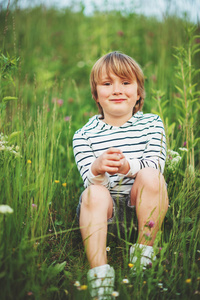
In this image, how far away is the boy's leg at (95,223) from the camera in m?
1.40

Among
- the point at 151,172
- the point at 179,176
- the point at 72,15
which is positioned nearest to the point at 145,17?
the point at 72,15

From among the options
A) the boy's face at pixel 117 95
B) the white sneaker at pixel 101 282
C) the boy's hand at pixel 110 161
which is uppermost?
A: the boy's face at pixel 117 95

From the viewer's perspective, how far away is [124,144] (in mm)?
1791

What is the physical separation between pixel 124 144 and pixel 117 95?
0.28 meters

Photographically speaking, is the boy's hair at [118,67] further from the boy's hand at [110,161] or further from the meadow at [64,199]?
the boy's hand at [110,161]

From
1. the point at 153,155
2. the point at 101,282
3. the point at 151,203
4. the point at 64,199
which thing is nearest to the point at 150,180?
the point at 151,203

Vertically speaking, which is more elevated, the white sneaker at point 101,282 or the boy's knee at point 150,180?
the boy's knee at point 150,180

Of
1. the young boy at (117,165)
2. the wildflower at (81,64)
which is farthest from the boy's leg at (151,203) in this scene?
the wildflower at (81,64)

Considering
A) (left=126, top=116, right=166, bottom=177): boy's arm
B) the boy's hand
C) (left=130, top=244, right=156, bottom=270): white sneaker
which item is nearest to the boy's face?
(left=126, top=116, right=166, bottom=177): boy's arm

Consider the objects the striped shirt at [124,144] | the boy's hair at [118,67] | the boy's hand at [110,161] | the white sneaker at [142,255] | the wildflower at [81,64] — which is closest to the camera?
the white sneaker at [142,255]

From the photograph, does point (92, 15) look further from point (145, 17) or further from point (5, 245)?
point (5, 245)

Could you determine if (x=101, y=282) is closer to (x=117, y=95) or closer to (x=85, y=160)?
(x=85, y=160)

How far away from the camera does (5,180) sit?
56.6 inches

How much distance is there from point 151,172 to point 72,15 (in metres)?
4.76
